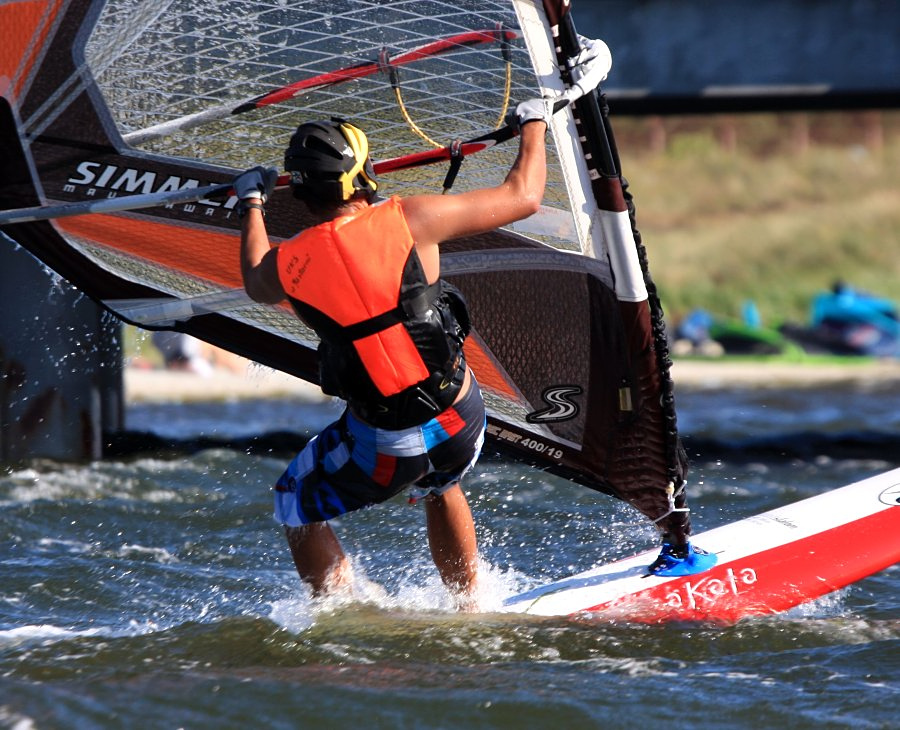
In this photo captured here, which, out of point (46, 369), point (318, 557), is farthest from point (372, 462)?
point (46, 369)

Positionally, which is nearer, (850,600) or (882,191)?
(850,600)

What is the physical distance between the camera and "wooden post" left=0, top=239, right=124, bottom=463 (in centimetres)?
757

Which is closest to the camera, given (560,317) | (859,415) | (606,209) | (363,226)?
(363,226)

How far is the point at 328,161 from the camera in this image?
11.0 feet

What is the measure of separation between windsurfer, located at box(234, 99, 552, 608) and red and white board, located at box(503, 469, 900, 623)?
888mm

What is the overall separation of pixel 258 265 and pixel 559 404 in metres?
1.63

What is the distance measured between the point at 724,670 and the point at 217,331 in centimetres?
230

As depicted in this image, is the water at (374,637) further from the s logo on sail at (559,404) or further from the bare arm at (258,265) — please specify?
the bare arm at (258,265)

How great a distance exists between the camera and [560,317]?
15.0 feet

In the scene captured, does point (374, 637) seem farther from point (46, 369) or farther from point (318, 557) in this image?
point (46, 369)

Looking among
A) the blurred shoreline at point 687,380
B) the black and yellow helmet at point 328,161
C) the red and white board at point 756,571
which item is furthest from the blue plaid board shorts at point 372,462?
the blurred shoreline at point 687,380

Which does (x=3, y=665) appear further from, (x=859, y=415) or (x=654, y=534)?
(x=859, y=415)

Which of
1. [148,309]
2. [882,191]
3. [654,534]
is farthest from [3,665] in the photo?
[882,191]

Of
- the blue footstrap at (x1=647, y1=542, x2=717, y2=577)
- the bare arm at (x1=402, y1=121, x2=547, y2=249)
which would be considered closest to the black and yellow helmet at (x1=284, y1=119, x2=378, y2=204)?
the bare arm at (x1=402, y1=121, x2=547, y2=249)
